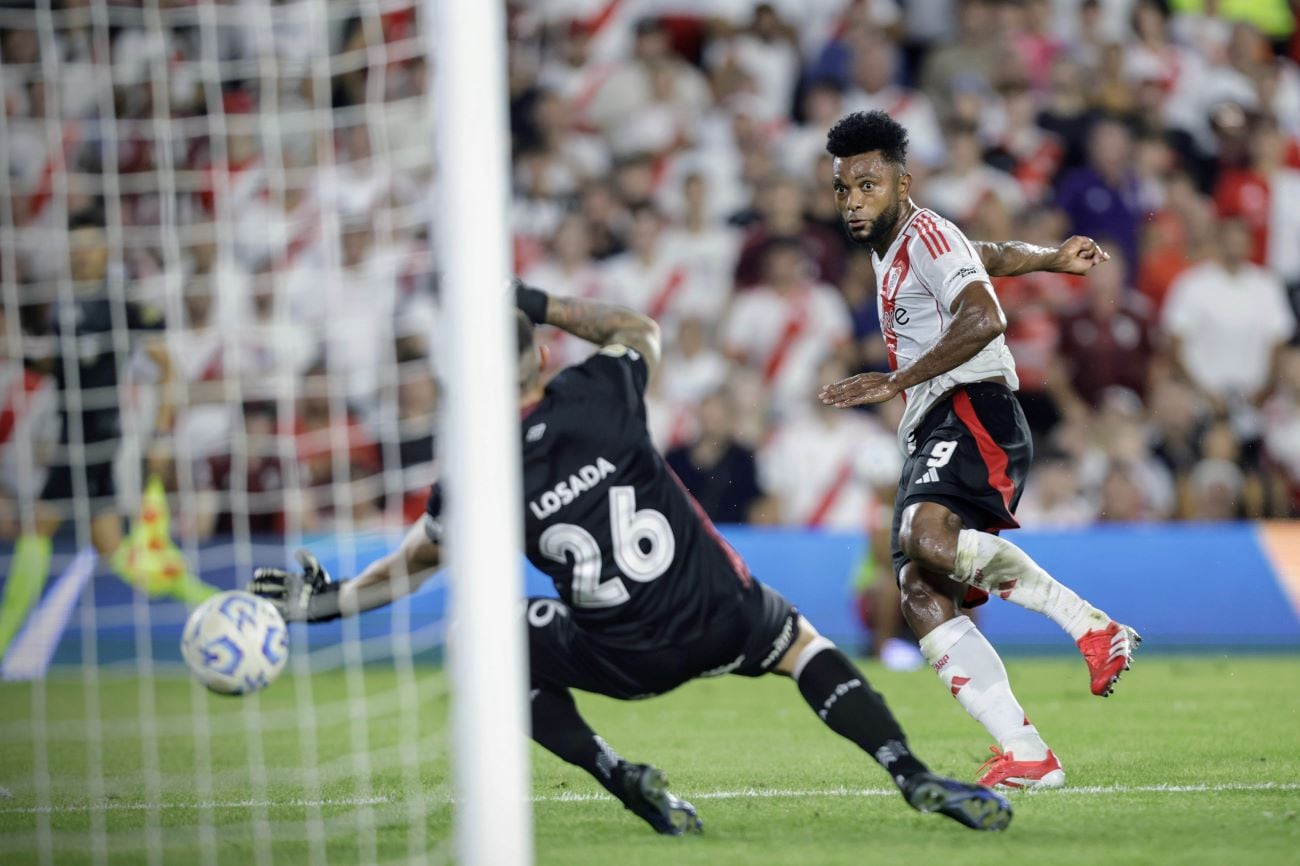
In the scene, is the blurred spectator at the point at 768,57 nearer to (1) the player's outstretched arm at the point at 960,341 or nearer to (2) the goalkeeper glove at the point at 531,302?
(1) the player's outstretched arm at the point at 960,341

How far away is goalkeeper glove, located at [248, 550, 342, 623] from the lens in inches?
219

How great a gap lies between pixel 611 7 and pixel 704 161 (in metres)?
2.19

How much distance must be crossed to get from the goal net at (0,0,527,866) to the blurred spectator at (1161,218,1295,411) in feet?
19.7

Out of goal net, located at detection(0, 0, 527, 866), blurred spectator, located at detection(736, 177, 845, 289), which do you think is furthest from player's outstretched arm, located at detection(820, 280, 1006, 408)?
blurred spectator, located at detection(736, 177, 845, 289)

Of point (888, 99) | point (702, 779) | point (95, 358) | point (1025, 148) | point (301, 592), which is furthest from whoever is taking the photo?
point (888, 99)

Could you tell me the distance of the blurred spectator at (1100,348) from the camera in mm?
13023

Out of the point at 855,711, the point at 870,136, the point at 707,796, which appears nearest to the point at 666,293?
the point at 870,136

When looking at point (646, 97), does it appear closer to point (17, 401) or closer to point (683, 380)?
point (683, 380)

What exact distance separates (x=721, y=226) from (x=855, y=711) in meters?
9.42

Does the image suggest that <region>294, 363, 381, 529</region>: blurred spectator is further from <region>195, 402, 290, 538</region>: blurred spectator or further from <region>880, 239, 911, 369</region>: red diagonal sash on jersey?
<region>880, 239, 911, 369</region>: red diagonal sash on jersey

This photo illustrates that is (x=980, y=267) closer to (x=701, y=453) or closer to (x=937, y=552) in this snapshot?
(x=937, y=552)

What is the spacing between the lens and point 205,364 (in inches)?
496

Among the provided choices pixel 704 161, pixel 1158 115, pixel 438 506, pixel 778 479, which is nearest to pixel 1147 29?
pixel 1158 115

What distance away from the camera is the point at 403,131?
14562mm
